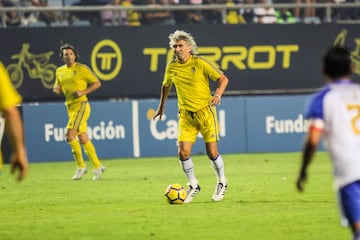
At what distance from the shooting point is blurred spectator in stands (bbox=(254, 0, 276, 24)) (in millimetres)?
26922

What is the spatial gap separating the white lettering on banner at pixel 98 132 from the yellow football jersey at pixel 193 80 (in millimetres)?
10214

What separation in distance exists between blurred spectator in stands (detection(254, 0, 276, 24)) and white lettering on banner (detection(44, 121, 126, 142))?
445 centimetres

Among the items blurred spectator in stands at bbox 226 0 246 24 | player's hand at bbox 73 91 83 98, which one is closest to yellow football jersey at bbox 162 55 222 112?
player's hand at bbox 73 91 83 98

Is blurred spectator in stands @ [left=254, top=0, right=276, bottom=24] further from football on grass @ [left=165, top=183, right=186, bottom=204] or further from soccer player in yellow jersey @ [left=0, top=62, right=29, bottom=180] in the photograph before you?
soccer player in yellow jersey @ [left=0, top=62, right=29, bottom=180]

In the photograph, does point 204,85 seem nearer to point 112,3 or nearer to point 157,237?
point 157,237

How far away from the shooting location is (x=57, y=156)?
998 inches

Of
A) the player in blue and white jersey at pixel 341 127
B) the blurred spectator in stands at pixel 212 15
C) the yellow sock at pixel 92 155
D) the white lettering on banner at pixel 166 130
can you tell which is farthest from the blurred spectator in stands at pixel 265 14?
the player in blue and white jersey at pixel 341 127

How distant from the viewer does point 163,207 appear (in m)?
14.1

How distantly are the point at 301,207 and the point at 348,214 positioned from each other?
5702mm

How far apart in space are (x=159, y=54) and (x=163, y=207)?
40.3 ft

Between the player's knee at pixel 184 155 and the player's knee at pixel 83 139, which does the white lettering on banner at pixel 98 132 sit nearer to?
the player's knee at pixel 83 139

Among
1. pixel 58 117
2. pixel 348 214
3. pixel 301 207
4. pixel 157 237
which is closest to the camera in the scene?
pixel 348 214

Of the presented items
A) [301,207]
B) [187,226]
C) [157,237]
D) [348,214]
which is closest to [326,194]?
[301,207]

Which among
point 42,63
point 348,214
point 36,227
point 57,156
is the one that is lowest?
point 57,156
